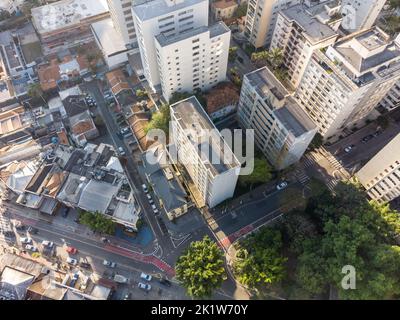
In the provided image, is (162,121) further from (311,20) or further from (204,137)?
(311,20)

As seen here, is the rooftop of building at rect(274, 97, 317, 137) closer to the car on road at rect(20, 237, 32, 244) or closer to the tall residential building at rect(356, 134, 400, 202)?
the tall residential building at rect(356, 134, 400, 202)

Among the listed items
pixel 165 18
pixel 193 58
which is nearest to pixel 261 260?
pixel 193 58

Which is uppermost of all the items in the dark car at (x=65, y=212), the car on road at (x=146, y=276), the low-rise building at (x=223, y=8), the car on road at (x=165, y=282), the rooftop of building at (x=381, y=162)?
the low-rise building at (x=223, y=8)

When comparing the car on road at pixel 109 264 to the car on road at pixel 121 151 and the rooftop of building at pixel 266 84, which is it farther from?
the rooftop of building at pixel 266 84

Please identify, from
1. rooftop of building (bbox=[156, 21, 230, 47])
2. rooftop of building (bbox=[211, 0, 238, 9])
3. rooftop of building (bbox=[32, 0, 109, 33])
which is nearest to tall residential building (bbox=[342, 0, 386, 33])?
A: rooftop of building (bbox=[211, 0, 238, 9])

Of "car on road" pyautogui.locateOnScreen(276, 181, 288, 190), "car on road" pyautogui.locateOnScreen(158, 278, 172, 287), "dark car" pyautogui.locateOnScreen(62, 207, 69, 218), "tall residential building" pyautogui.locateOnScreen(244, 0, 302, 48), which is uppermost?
"tall residential building" pyautogui.locateOnScreen(244, 0, 302, 48)

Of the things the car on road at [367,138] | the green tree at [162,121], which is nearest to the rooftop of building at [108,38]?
the green tree at [162,121]

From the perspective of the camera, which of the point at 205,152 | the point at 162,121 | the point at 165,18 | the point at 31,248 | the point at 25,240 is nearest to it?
the point at 205,152
